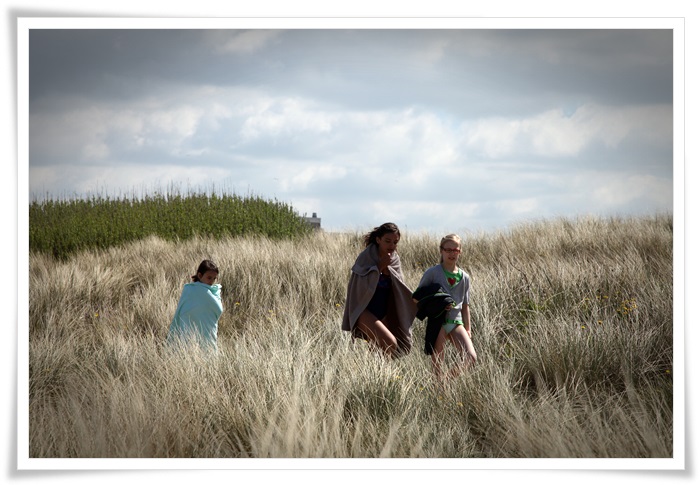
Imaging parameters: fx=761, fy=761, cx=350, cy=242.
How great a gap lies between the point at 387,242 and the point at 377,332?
67cm

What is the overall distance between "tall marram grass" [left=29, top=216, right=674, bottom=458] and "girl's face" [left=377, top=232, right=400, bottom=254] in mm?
748

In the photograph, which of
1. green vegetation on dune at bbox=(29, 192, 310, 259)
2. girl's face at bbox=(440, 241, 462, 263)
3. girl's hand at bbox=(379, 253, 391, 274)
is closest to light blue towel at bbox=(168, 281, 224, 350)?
girl's hand at bbox=(379, 253, 391, 274)

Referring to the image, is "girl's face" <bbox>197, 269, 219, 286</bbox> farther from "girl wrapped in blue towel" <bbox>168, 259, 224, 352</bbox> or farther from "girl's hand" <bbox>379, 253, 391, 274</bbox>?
"girl's hand" <bbox>379, 253, 391, 274</bbox>

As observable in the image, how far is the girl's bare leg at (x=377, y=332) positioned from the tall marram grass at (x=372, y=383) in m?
0.14

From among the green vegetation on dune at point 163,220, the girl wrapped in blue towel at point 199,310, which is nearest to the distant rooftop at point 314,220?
the green vegetation on dune at point 163,220

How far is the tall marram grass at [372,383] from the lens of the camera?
455 cm

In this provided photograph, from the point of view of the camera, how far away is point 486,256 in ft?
37.1

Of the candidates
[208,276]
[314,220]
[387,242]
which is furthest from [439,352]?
[314,220]

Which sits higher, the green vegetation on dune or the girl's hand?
the green vegetation on dune

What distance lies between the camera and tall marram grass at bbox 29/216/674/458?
4.55m

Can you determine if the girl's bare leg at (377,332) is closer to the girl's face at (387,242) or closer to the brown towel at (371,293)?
the brown towel at (371,293)
